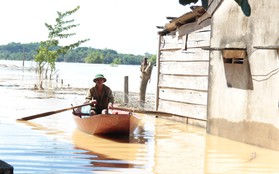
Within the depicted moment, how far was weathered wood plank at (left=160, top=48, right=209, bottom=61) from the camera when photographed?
15.5 metres

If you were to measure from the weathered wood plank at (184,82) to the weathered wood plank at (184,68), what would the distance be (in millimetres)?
129

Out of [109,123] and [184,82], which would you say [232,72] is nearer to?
[109,123]

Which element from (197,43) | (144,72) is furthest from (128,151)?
(144,72)

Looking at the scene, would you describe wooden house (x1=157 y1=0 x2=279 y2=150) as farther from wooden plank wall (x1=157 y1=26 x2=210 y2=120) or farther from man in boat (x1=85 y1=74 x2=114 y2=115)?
man in boat (x1=85 y1=74 x2=114 y2=115)

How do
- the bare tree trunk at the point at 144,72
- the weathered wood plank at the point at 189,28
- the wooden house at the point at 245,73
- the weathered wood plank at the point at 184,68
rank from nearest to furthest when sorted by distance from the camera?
the wooden house at the point at 245,73
the weathered wood plank at the point at 184,68
the weathered wood plank at the point at 189,28
the bare tree trunk at the point at 144,72

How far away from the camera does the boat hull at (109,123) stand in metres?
13.0

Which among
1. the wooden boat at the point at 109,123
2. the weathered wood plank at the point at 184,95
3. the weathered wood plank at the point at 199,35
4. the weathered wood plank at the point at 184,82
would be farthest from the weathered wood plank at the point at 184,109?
the wooden boat at the point at 109,123

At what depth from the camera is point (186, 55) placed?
16453mm

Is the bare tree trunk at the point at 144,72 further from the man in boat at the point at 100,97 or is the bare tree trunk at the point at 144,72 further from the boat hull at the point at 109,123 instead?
the boat hull at the point at 109,123

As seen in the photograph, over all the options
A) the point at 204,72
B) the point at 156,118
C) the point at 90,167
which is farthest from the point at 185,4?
the point at 156,118

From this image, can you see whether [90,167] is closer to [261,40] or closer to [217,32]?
[261,40]

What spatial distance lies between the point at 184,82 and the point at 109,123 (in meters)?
3.96

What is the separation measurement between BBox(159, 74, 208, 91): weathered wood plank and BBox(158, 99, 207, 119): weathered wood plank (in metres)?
0.52

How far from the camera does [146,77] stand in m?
21.0
